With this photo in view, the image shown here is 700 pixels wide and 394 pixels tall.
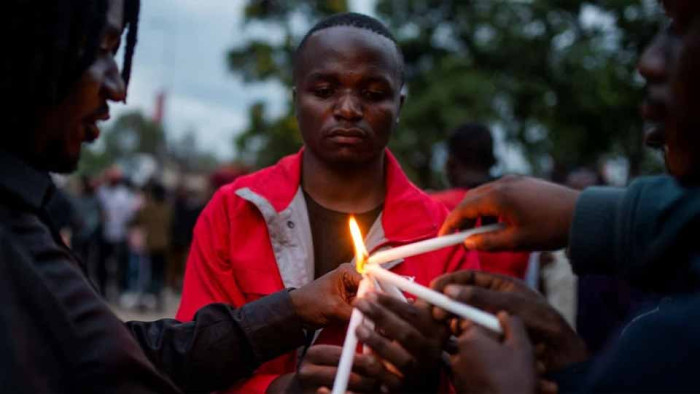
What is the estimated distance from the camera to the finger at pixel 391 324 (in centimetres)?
186

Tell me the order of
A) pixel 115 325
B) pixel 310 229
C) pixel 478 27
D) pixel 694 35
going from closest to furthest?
1. pixel 694 35
2. pixel 115 325
3. pixel 310 229
4. pixel 478 27

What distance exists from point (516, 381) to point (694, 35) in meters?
0.75

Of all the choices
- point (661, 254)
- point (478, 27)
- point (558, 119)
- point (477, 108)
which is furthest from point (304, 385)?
point (478, 27)

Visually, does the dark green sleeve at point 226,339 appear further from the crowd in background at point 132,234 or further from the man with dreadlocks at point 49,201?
the crowd in background at point 132,234

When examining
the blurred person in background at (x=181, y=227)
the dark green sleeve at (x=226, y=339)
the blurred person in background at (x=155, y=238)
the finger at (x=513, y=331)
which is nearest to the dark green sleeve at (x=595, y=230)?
the finger at (x=513, y=331)

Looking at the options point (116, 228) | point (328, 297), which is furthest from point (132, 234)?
point (328, 297)

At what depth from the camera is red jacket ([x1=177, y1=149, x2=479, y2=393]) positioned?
2.71m

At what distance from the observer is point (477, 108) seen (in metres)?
21.8

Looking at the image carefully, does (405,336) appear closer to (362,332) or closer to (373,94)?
(362,332)

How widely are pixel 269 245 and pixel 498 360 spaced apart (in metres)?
1.31

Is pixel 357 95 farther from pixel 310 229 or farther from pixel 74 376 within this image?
pixel 74 376

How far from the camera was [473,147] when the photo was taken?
5777 mm

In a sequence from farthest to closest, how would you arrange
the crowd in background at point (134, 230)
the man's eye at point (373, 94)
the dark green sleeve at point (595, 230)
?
the crowd in background at point (134, 230) → the man's eye at point (373, 94) → the dark green sleeve at point (595, 230)

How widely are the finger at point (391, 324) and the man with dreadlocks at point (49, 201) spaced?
49 centimetres
